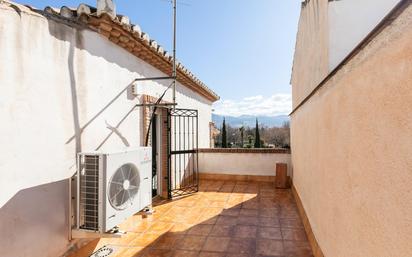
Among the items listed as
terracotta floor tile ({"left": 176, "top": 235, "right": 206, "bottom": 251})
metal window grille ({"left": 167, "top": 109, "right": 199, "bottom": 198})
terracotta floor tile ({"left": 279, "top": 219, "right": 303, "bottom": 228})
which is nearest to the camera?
terracotta floor tile ({"left": 176, "top": 235, "right": 206, "bottom": 251})

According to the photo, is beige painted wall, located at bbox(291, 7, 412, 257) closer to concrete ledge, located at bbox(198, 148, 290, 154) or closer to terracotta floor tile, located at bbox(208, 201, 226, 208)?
terracotta floor tile, located at bbox(208, 201, 226, 208)

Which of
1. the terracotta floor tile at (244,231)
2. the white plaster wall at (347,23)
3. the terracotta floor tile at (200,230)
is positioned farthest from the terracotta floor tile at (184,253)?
the white plaster wall at (347,23)

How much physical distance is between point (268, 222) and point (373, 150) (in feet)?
12.4

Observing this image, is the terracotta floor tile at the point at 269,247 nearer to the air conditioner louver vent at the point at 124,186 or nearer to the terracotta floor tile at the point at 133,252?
the terracotta floor tile at the point at 133,252

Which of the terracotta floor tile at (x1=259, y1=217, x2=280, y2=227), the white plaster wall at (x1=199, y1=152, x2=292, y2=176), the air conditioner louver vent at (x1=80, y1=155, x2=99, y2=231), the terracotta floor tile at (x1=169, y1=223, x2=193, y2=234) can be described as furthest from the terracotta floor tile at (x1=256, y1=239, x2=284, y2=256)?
the white plaster wall at (x1=199, y1=152, x2=292, y2=176)

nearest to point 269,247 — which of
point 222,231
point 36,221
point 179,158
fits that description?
point 222,231

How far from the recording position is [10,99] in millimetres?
2496

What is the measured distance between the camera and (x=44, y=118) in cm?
288

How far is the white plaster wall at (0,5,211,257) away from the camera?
2496mm

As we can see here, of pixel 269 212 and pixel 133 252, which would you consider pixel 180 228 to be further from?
pixel 269 212

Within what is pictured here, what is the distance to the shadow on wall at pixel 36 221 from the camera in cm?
250

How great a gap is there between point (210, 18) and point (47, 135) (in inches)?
255

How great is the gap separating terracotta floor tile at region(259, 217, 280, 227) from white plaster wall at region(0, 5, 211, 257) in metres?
3.22

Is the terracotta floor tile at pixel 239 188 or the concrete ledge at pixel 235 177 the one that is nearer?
the terracotta floor tile at pixel 239 188
